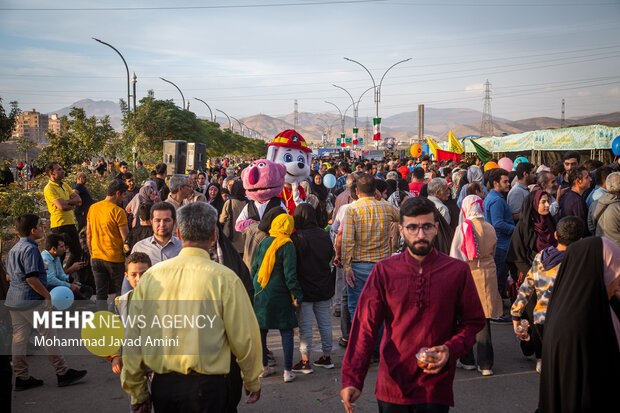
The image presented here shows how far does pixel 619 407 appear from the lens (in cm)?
308

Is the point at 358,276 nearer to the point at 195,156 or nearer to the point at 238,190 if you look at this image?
the point at 238,190

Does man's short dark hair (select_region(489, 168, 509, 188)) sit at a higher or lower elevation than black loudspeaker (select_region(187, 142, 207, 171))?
lower

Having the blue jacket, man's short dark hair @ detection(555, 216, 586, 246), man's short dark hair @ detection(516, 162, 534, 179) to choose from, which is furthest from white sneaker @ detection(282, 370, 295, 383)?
man's short dark hair @ detection(516, 162, 534, 179)

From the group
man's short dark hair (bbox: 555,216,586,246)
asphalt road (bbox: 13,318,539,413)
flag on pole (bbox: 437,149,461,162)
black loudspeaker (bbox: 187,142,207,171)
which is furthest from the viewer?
black loudspeaker (bbox: 187,142,207,171)

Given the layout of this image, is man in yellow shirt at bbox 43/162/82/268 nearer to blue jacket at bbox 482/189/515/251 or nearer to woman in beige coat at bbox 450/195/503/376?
woman in beige coat at bbox 450/195/503/376

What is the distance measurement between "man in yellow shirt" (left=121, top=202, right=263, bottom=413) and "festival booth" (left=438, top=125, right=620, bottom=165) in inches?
644

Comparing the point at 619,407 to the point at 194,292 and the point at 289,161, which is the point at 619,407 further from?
the point at 289,161

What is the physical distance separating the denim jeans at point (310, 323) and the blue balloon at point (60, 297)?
9.29ft

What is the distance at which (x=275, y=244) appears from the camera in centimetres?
550

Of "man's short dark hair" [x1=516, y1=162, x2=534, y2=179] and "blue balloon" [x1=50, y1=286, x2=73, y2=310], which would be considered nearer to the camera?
"blue balloon" [x1=50, y1=286, x2=73, y2=310]

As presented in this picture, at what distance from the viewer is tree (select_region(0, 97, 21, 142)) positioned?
21062mm

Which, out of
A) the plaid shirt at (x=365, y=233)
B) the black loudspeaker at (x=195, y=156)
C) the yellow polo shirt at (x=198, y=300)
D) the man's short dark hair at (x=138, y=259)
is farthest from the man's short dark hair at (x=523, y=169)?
the black loudspeaker at (x=195, y=156)

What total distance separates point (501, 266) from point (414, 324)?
5.29 m

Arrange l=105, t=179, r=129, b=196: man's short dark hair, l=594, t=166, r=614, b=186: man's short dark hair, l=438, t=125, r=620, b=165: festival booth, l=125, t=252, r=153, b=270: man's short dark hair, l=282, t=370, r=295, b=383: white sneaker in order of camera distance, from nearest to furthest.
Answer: l=125, t=252, r=153, b=270: man's short dark hair, l=282, t=370, r=295, b=383: white sneaker, l=105, t=179, r=129, b=196: man's short dark hair, l=594, t=166, r=614, b=186: man's short dark hair, l=438, t=125, r=620, b=165: festival booth
